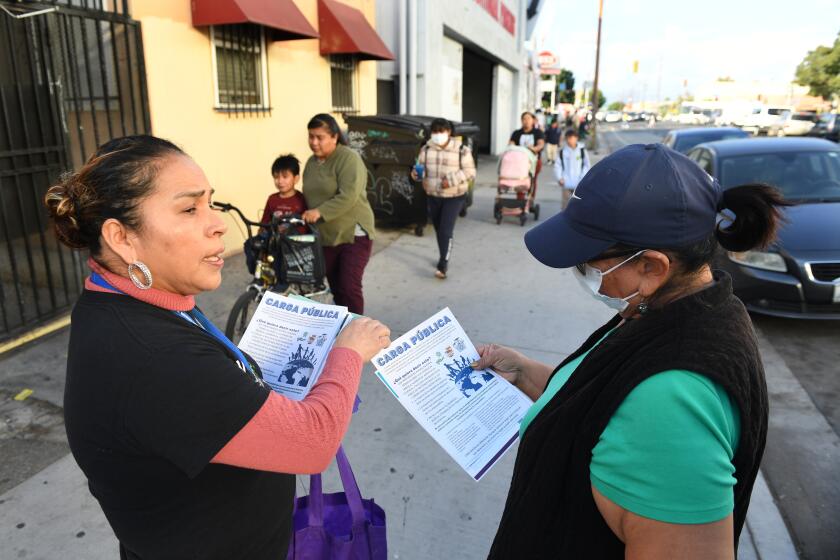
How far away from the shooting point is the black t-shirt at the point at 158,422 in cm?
119

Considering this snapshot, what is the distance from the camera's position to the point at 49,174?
5230mm

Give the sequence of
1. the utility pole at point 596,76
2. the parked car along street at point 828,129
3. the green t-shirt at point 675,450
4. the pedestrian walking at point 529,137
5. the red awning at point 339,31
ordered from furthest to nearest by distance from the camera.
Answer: the utility pole at point 596,76, the parked car along street at point 828,129, the pedestrian walking at point 529,137, the red awning at point 339,31, the green t-shirt at point 675,450

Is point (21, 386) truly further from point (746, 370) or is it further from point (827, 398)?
point (827, 398)

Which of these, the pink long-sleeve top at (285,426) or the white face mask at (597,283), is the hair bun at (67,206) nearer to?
the pink long-sleeve top at (285,426)

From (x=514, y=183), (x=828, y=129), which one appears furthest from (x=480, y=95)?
(x=828, y=129)

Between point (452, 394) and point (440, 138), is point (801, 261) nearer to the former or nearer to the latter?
point (440, 138)

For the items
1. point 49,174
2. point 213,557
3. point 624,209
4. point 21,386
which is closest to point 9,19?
point 49,174

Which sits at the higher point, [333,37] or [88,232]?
[333,37]

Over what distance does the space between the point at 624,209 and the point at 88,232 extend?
116 centimetres

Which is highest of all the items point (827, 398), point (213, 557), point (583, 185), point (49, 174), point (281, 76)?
point (281, 76)

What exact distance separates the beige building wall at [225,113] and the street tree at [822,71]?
155 ft

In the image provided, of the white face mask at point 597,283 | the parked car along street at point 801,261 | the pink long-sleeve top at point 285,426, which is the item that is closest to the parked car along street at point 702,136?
the parked car along street at point 801,261

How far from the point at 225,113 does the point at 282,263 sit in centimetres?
369

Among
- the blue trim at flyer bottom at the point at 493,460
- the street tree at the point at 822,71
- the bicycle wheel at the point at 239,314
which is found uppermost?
the street tree at the point at 822,71
